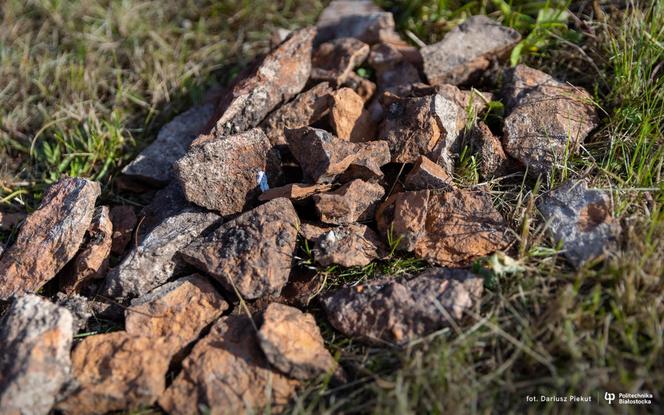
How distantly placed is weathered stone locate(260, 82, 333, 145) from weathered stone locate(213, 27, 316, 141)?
8 centimetres

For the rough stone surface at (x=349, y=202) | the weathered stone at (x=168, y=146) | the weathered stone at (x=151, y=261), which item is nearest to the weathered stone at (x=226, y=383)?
the weathered stone at (x=151, y=261)

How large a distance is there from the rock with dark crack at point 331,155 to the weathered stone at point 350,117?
216mm

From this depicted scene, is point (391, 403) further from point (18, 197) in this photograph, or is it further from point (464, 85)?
point (18, 197)

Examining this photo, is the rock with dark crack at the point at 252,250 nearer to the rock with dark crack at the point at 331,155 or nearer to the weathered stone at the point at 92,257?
the rock with dark crack at the point at 331,155

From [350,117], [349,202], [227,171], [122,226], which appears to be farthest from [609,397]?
[122,226]

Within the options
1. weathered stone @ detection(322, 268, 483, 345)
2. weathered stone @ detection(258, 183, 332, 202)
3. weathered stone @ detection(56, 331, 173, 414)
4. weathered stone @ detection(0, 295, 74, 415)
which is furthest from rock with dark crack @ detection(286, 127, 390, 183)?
weathered stone @ detection(0, 295, 74, 415)

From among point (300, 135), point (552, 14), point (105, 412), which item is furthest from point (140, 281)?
point (552, 14)

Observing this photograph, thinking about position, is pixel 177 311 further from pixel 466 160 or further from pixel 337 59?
pixel 337 59

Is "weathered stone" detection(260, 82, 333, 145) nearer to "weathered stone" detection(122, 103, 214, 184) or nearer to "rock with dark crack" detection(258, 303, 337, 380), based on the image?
"weathered stone" detection(122, 103, 214, 184)

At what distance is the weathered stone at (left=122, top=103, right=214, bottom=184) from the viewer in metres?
3.05

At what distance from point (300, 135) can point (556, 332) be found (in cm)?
136

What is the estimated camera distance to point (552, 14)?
10.8 feet

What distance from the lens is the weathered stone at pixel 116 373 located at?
84.1 inches

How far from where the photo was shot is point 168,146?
3.15 meters
